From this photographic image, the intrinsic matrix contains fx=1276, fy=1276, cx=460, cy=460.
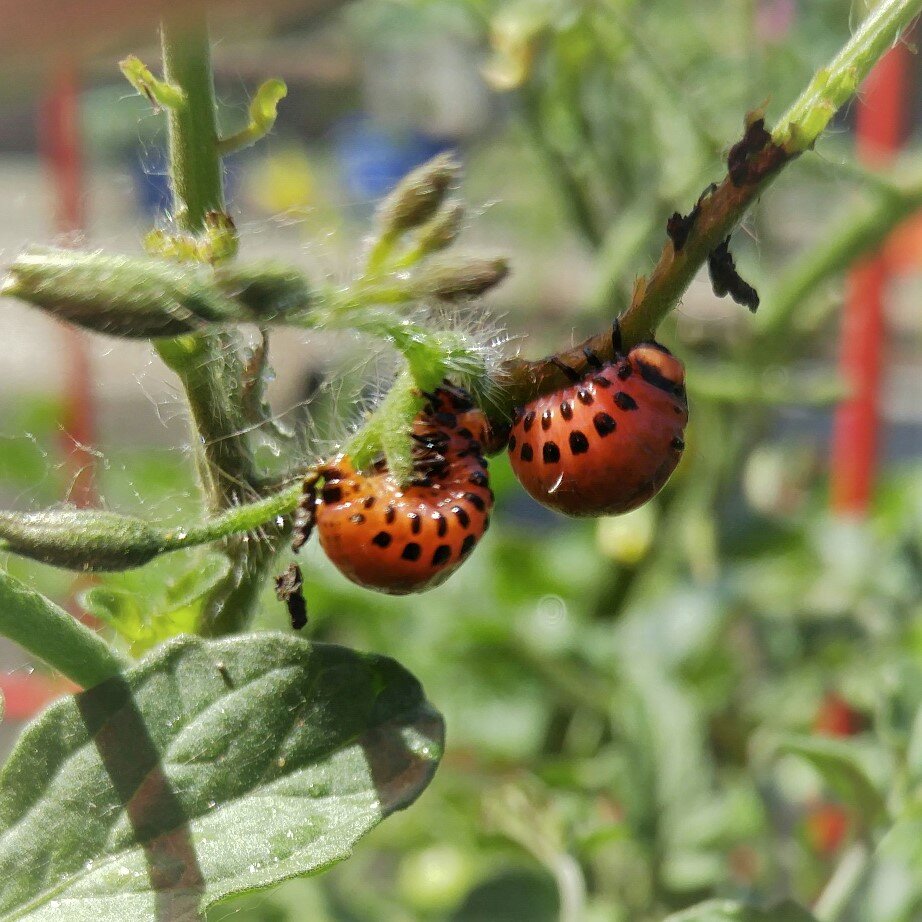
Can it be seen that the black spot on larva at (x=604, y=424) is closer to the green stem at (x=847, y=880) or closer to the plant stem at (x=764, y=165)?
the plant stem at (x=764, y=165)

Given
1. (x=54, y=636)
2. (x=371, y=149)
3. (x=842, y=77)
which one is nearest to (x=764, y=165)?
(x=842, y=77)

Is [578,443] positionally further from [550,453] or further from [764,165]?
[764,165]

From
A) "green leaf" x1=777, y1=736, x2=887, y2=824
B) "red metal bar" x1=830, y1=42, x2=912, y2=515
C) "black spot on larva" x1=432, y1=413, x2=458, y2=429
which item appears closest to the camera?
"black spot on larva" x1=432, y1=413, x2=458, y2=429

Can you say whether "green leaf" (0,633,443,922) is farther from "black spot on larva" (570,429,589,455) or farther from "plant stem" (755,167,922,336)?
"plant stem" (755,167,922,336)

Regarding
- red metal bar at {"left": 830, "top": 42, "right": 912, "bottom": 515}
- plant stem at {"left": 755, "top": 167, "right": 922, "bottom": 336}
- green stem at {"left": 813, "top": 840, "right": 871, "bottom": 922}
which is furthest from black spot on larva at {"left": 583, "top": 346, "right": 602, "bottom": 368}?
red metal bar at {"left": 830, "top": 42, "right": 912, "bottom": 515}

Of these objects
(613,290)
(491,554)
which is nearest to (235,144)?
(613,290)

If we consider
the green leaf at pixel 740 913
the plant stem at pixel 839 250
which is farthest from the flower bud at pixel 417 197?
the plant stem at pixel 839 250

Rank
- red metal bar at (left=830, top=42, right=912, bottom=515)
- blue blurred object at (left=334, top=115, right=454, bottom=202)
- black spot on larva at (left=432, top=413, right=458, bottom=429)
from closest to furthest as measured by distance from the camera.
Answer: black spot on larva at (left=432, top=413, right=458, bottom=429) → red metal bar at (left=830, top=42, right=912, bottom=515) → blue blurred object at (left=334, top=115, right=454, bottom=202)
